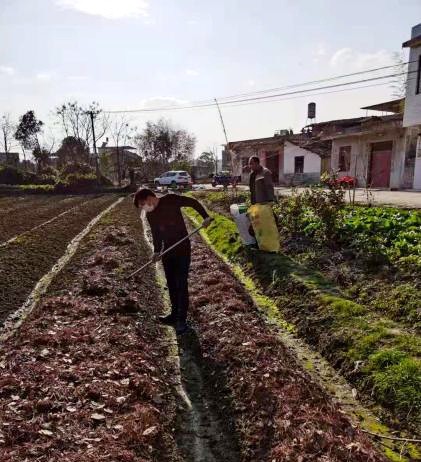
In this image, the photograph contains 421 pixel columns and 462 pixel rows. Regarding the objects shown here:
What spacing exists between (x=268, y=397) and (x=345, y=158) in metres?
23.5

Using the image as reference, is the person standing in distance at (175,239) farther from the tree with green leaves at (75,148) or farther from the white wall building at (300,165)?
the tree with green leaves at (75,148)

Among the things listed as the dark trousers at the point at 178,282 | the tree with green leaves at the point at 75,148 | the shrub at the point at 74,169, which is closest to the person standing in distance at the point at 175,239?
the dark trousers at the point at 178,282

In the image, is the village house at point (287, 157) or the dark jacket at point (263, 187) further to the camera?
the village house at point (287, 157)

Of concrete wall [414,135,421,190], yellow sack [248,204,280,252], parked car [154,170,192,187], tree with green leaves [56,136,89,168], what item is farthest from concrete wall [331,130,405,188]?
tree with green leaves [56,136,89,168]

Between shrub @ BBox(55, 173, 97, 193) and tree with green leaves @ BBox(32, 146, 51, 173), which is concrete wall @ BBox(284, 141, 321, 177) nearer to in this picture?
shrub @ BBox(55, 173, 97, 193)

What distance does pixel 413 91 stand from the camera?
60.9 feet

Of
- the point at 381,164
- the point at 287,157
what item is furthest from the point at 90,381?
the point at 287,157

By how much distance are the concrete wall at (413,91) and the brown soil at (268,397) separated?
1597 centimetres

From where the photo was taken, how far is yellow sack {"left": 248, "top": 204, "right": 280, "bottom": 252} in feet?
29.1

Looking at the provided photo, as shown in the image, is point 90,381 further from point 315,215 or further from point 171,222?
point 315,215

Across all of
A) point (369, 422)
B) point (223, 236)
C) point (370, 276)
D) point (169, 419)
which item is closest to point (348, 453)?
point (369, 422)

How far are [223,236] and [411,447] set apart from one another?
8851mm

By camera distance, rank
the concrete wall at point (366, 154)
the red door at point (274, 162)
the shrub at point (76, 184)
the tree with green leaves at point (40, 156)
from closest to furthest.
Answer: the concrete wall at point (366, 154)
the red door at point (274, 162)
the shrub at point (76, 184)
the tree with green leaves at point (40, 156)

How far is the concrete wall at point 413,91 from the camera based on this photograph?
60.1 feet
